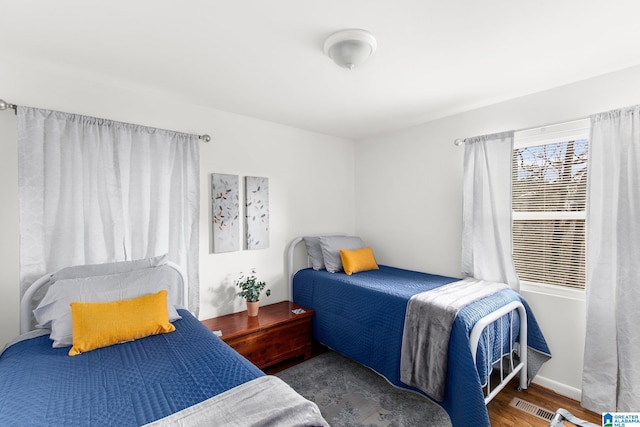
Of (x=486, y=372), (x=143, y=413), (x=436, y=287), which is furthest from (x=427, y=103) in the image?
(x=143, y=413)

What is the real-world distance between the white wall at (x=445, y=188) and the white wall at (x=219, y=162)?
17.0 inches

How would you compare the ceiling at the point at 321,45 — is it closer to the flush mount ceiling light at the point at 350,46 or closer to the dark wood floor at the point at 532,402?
the flush mount ceiling light at the point at 350,46

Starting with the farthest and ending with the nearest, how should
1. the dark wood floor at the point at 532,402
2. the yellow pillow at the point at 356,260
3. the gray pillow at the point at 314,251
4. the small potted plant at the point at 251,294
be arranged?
the gray pillow at the point at 314,251
the yellow pillow at the point at 356,260
the small potted plant at the point at 251,294
the dark wood floor at the point at 532,402

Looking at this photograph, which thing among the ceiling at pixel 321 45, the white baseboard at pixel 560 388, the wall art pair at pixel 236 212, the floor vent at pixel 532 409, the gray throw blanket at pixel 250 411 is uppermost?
the ceiling at pixel 321 45

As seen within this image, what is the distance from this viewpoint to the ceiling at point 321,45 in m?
1.43

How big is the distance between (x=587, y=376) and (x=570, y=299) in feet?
1.71

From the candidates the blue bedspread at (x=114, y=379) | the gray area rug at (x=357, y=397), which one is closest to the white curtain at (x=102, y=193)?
the blue bedspread at (x=114, y=379)

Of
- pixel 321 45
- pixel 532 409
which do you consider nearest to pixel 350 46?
pixel 321 45

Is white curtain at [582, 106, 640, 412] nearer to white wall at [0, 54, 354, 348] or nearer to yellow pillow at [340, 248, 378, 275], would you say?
yellow pillow at [340, 248, 378, 275]

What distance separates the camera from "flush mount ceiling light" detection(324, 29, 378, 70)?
1609 millimetres

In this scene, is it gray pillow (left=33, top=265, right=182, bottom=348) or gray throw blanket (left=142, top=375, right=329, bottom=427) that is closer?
gray throw blanket (left=142, top=375, right=329, bottom=427)

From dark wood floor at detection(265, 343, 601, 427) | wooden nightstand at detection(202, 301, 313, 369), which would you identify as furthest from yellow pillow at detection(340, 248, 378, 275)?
dark wood floor at detection(265, 343, 601, 427)

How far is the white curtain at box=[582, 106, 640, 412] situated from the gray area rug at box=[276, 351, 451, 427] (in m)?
1.10

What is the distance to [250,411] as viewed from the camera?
3.47 ft
